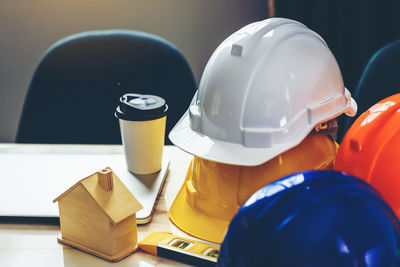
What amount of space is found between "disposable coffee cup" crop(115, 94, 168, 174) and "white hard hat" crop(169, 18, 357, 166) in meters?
0.18

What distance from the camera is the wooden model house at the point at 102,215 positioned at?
0.72 m

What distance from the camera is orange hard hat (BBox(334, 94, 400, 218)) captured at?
0.68 metres

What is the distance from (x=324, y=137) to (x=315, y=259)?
1.05 feet

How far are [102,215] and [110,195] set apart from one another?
3 cm

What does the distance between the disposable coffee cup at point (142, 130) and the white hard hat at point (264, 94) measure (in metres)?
0.18

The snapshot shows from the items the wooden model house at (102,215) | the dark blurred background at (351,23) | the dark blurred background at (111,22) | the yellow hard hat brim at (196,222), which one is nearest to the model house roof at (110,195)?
the wooden model house at (102,215)

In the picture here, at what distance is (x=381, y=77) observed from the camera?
3.82 feet

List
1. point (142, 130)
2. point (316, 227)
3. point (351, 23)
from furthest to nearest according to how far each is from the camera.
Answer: point (351, 23)
point (142, 130)
point (316, 227)

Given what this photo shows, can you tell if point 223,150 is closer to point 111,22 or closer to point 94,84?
point 94,84

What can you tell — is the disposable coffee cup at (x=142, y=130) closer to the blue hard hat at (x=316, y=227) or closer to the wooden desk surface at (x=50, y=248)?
the wooden desk surface at (x=50, y=248)

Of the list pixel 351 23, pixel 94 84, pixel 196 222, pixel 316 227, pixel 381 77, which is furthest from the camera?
pixel 351 23

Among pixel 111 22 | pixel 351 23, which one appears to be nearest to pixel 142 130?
pixel 351 23

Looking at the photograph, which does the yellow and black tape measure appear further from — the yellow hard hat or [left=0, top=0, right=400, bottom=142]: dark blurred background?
[left=0, top=0, right=400, bottom=142]: dark blurred background

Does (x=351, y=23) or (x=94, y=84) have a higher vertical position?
(x=351, y=23)
